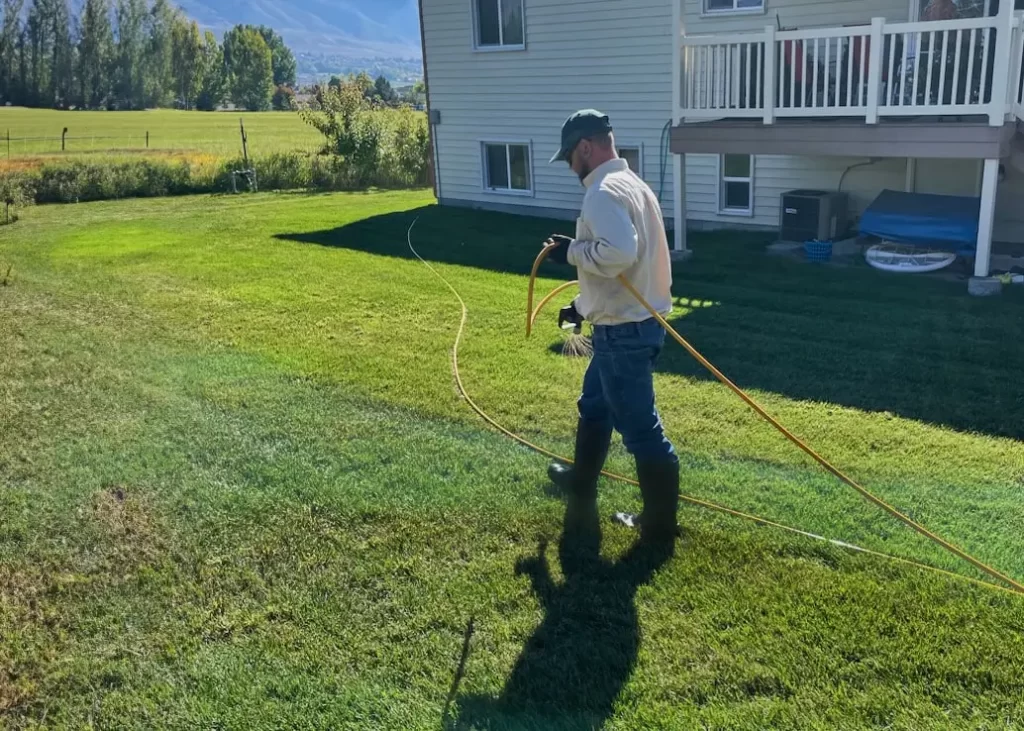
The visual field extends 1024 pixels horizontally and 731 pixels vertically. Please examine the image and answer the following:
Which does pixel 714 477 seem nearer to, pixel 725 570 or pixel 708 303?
pixel 725 570

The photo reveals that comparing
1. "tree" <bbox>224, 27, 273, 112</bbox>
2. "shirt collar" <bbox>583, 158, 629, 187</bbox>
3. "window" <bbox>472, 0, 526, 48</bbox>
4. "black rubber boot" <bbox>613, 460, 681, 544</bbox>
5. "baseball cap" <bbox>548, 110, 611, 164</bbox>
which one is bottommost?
"black rubber boot" <bbox>613, 460, 681, 544</bbox>

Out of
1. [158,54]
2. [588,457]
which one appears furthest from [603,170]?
[158,54]

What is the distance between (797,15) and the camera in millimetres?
11766

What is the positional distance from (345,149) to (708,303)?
51.6ft

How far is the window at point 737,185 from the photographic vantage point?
1277 cm

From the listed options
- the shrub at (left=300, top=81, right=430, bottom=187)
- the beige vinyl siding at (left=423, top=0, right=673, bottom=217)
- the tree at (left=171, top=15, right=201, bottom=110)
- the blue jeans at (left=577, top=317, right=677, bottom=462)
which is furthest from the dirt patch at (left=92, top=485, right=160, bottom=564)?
the tree at (left=171, top=15, right=201, bottom=110)

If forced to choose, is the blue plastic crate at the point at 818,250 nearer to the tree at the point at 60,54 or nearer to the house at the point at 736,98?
the house at the point at 736,98

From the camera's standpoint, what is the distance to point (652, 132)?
1358 centimetres

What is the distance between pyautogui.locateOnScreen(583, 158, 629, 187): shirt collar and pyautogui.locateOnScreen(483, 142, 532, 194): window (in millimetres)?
11954

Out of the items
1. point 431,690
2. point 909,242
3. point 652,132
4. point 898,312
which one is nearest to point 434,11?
point 652,132

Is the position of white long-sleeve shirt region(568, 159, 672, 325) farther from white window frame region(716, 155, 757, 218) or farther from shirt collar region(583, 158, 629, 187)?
white window frame region(716, 155, 757, 218)

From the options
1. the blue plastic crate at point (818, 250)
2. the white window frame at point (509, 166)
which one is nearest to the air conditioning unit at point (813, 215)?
the blue plastic crate at point (818, 250)

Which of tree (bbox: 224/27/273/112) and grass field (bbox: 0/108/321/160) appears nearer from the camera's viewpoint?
grass field (bbox: 0/108/321/160)

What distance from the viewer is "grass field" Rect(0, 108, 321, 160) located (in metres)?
30.0
